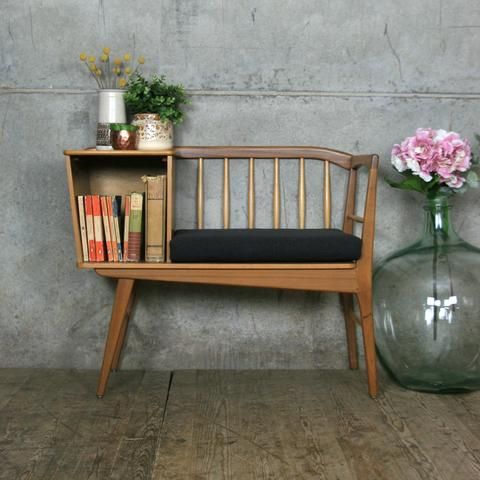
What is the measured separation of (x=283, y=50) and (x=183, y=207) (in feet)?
2.44

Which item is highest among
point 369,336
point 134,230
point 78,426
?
point 134,230

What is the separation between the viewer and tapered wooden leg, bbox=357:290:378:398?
107 inches

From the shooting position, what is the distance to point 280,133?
10.1ft

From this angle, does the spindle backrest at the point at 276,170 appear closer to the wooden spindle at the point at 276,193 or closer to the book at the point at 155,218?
the wooden spindle at the point at 276,193

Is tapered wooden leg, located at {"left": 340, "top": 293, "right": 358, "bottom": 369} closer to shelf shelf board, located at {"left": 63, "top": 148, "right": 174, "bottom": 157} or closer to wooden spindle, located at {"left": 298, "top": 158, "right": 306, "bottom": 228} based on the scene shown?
wooden spindle, located at {"left": 298, "top": 158, "right": 306, "bottom": 228}

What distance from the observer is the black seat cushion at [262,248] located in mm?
2637

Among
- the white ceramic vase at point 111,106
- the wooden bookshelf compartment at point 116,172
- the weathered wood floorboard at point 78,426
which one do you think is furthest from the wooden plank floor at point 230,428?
the white ceramic vase at point 111,106

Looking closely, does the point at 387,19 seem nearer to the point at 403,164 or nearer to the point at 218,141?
the point at 403,164

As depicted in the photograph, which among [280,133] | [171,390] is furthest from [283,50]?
[171,390]

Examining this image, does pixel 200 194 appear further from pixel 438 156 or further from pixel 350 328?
pixel 438 156

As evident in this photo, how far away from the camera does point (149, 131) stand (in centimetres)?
281

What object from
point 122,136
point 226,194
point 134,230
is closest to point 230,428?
point 134,230

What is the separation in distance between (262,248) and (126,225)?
503 millimetres

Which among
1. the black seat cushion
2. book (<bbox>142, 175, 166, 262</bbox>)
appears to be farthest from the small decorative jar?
the black seat cushion
